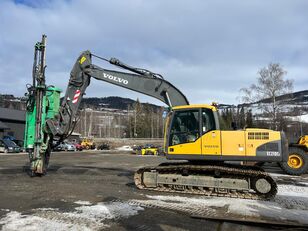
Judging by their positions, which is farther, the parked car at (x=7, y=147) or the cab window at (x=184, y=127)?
the parked car at (x=7, y=147)

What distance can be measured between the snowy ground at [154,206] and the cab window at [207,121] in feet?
7.17

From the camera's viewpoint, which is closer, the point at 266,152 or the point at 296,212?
the point at 296,212

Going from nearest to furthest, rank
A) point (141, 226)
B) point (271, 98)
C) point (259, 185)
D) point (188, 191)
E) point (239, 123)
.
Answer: point (141, 226), point (259, 185), point (188, 191), point (239, 123), point (271, 98)

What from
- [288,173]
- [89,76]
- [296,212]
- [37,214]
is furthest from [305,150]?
[37,214]

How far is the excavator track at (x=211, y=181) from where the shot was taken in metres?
9.52

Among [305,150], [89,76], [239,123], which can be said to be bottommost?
[305,150]

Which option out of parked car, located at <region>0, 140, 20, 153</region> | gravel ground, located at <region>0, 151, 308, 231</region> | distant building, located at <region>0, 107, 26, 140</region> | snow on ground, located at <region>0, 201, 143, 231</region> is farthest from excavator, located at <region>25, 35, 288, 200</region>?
distant building, located at <region>0, 107, 26, 140</region>

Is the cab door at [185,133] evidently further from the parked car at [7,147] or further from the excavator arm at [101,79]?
the parked car at [7,147]

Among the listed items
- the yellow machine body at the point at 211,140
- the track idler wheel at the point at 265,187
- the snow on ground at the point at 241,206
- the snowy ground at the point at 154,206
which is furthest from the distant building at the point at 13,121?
the track idler wheel at the point at 265,187

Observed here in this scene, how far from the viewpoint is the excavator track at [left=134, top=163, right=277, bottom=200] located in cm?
952

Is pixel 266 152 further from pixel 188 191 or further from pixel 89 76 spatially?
pixel 89 76

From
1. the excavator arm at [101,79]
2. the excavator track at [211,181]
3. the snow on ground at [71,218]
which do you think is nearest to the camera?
the snow on ground at [71,218]

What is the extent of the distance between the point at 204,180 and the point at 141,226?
13.2 feet

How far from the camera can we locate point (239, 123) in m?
11.4
